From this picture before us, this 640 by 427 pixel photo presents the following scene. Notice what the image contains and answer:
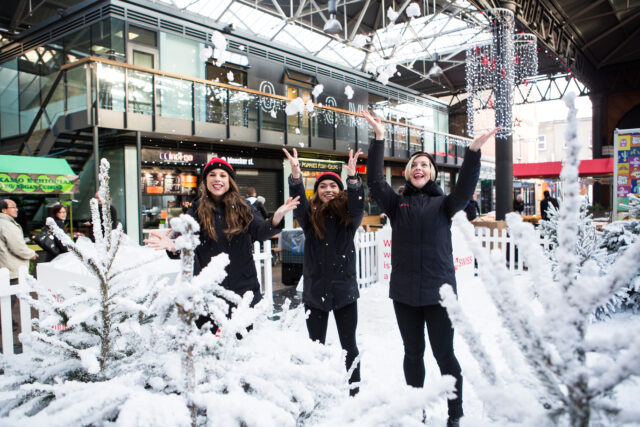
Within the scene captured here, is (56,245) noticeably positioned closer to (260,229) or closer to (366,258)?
(260,229)

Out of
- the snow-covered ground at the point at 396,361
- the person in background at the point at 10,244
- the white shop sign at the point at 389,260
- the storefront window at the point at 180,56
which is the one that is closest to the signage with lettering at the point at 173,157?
the storefront window at the point at 180,56

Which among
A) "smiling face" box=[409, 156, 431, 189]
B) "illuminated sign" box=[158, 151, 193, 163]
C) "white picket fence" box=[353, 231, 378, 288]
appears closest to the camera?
"smiling face" box=[409, 156, 431, 189]

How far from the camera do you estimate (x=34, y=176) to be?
8547 mm

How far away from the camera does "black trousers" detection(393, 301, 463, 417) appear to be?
8.61ft

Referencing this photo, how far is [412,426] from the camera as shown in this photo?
33.1 inches

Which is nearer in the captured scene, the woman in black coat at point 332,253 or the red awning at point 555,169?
the woman in black coat at point 332,253

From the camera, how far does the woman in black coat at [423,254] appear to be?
2.63 metres

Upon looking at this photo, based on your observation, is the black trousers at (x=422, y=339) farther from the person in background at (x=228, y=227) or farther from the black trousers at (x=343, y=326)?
the person in background at (x=228, y=227)

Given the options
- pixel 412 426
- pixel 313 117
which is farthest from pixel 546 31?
pixel 412 426

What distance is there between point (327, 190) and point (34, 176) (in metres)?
8.19

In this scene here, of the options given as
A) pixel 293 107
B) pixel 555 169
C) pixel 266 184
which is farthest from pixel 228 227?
pixel 555 169

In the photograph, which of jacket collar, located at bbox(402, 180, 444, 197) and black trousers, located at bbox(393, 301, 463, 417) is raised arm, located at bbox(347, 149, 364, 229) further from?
black trousers, located at bbox(393, 301, 463, 417)

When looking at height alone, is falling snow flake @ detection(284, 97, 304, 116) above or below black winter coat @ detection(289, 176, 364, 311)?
above

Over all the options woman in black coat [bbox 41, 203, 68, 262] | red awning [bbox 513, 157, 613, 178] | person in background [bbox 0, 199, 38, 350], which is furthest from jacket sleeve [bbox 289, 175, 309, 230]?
red awning [bbox 513, 157, 613, 178]
